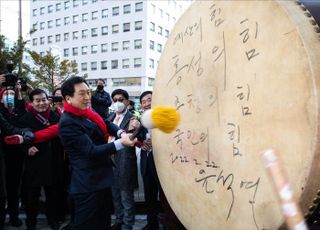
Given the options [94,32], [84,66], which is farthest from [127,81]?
[94,32]

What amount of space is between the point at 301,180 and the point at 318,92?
306mm

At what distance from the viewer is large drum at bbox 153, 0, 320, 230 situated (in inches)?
52.7

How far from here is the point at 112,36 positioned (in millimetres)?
49906

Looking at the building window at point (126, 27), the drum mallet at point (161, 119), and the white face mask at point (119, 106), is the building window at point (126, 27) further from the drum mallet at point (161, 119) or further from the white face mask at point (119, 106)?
the drum mallet at point (161, 119)

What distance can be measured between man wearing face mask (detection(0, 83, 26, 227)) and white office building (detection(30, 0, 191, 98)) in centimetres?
4191

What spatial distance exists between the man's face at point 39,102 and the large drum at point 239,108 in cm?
215

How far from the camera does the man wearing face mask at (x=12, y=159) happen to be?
4177 mm

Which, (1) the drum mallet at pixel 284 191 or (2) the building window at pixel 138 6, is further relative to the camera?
(2) the building window at pixel 138 6

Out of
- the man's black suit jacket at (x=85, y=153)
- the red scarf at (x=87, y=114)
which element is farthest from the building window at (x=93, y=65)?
the man's black suit jacket at (x=85, y=153)

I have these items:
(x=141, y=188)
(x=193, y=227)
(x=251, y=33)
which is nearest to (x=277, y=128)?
(x=251, y=33)

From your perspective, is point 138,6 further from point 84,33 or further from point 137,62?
point 84,33

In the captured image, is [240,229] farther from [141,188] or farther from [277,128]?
[141,188]

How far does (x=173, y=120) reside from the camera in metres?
1.82

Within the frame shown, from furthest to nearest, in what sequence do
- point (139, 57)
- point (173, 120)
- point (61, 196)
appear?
1. point (139, 57)
2. point (61, 196)
3. point (173, 120)
